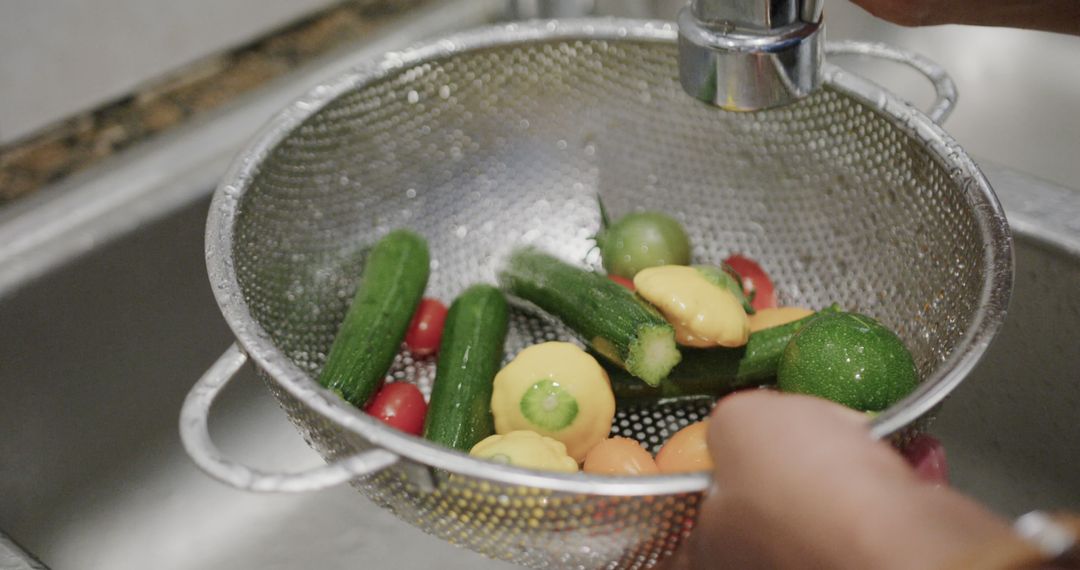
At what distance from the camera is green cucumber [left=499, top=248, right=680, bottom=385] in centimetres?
60

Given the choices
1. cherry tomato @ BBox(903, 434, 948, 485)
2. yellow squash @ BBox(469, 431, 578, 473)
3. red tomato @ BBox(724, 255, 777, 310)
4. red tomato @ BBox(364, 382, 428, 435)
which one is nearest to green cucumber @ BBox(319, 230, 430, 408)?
red tomato @ BBox(364, 382, 428, 435)

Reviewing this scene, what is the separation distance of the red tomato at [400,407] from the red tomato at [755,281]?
26 cm

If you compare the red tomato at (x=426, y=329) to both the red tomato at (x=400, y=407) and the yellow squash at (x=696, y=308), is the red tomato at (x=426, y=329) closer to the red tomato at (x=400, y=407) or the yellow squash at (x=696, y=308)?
the red tomato at (x=400, y=407)

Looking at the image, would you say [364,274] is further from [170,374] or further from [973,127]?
[973,127]

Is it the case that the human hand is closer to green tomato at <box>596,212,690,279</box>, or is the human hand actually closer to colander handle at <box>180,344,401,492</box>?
colander handle at <box>180,344,401,492</box>

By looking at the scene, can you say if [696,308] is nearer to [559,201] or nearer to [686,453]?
[686,453]

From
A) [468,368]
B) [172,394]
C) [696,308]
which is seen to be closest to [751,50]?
[696,308]

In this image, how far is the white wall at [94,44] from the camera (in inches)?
32.4

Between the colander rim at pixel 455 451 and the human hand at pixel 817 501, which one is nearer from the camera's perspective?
the human hand at pixel 817 501

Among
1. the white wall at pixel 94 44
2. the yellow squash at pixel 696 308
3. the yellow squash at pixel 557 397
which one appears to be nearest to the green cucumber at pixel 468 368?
the yellow squash at pixel 557 397

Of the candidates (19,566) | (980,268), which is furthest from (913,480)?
(19,566)

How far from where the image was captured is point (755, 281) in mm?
720

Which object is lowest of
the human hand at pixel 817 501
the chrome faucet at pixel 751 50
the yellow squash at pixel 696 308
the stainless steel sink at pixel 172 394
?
the stainless steel sink at pixel 172 394

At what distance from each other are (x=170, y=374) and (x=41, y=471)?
124mm
